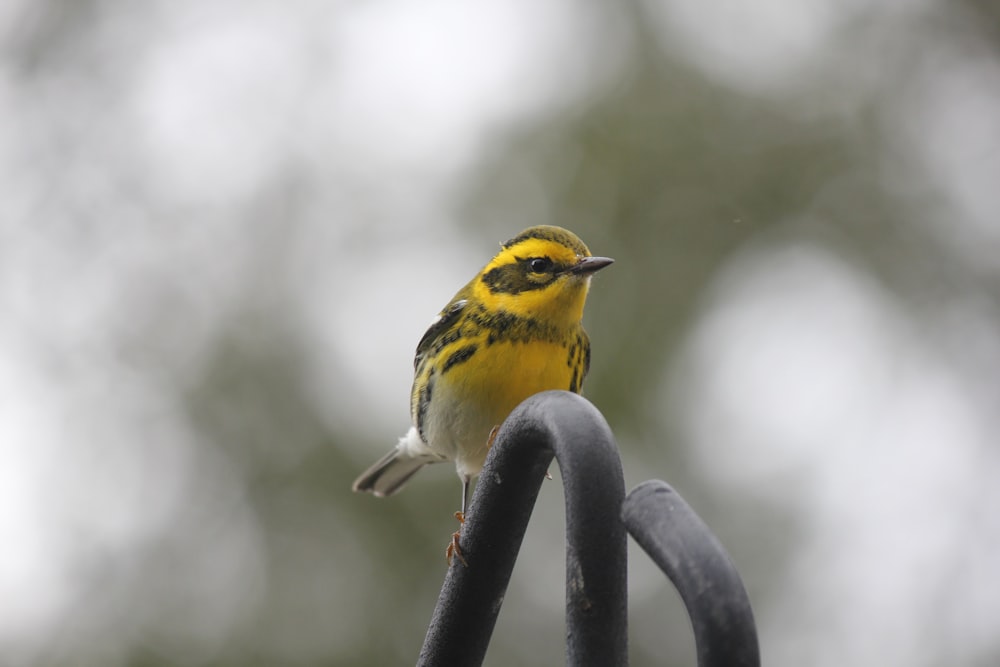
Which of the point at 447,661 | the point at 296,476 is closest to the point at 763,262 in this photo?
the point at 296,476

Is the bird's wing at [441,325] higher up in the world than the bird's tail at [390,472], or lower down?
higher up

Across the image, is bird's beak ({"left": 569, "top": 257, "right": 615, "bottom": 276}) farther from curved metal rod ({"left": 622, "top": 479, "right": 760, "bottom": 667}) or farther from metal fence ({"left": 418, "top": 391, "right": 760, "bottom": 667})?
curved metal rod ({"left": 622, "top": 479, "right": 760, "bottom": 667})

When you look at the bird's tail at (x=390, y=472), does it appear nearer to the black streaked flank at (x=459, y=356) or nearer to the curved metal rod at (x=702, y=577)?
the black streaked flank at (x=459, y=356)

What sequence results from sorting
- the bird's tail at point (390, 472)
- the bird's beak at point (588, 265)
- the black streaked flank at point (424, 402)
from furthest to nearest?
the bird's tail at point (390, 472) → the black streaked flank at point (424, 402) → the bird's beak at point (588, 265)

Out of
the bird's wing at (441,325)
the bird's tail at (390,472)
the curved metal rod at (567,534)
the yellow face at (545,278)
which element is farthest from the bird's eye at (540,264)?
the curved metal rod at (567,534)

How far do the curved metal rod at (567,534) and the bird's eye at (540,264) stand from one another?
5.89ft

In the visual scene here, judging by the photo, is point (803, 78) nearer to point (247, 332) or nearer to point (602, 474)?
point (247, 332)

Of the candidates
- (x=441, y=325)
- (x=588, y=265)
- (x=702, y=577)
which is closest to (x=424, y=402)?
(x=441, y=325)

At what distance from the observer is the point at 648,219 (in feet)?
30.1

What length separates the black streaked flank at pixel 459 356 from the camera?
159 inches

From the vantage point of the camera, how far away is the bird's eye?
4.10 metres

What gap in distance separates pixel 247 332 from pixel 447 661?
6996 mm

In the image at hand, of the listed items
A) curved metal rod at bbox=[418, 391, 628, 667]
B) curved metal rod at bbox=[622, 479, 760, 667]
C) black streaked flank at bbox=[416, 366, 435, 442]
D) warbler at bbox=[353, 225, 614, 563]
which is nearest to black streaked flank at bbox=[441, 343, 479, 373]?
warbler at bbox=[353, 225, 614, 563]

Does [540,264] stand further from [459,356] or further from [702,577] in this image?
[702,577]
